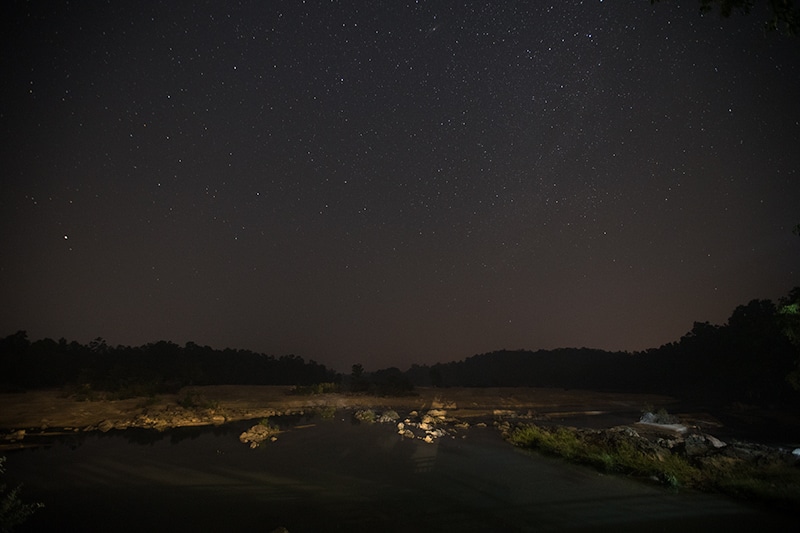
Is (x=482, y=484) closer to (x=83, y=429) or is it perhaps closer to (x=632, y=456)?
(x=632, y=456)

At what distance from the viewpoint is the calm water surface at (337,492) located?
29.3 ft

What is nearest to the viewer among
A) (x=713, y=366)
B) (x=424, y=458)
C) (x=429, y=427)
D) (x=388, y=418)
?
(x=424, y=458)

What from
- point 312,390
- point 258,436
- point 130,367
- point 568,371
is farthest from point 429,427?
point 568,371

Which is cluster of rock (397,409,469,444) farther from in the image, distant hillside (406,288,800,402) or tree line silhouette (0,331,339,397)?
tree line silhouette (0,331,339,397)

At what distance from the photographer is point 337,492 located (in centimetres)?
1104

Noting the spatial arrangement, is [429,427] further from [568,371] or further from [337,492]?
[568,371]

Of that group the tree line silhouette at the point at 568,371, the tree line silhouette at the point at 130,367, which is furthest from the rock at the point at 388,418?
the tree line silhouette at the point at 130,367

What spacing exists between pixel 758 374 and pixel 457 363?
100330 mm

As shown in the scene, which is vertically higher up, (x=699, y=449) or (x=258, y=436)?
(x=699, y=449)

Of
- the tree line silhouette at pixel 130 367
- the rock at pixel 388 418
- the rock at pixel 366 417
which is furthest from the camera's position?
the tree line silhouette at pixel 130 367

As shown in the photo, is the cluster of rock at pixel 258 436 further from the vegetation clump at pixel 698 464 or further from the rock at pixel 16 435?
the vegetation clump at pixel 698 464

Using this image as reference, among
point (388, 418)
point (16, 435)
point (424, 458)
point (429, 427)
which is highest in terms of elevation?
point (16, 435)

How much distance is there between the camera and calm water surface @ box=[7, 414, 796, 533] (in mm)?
8930

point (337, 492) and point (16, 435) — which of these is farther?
point (16, 435)
